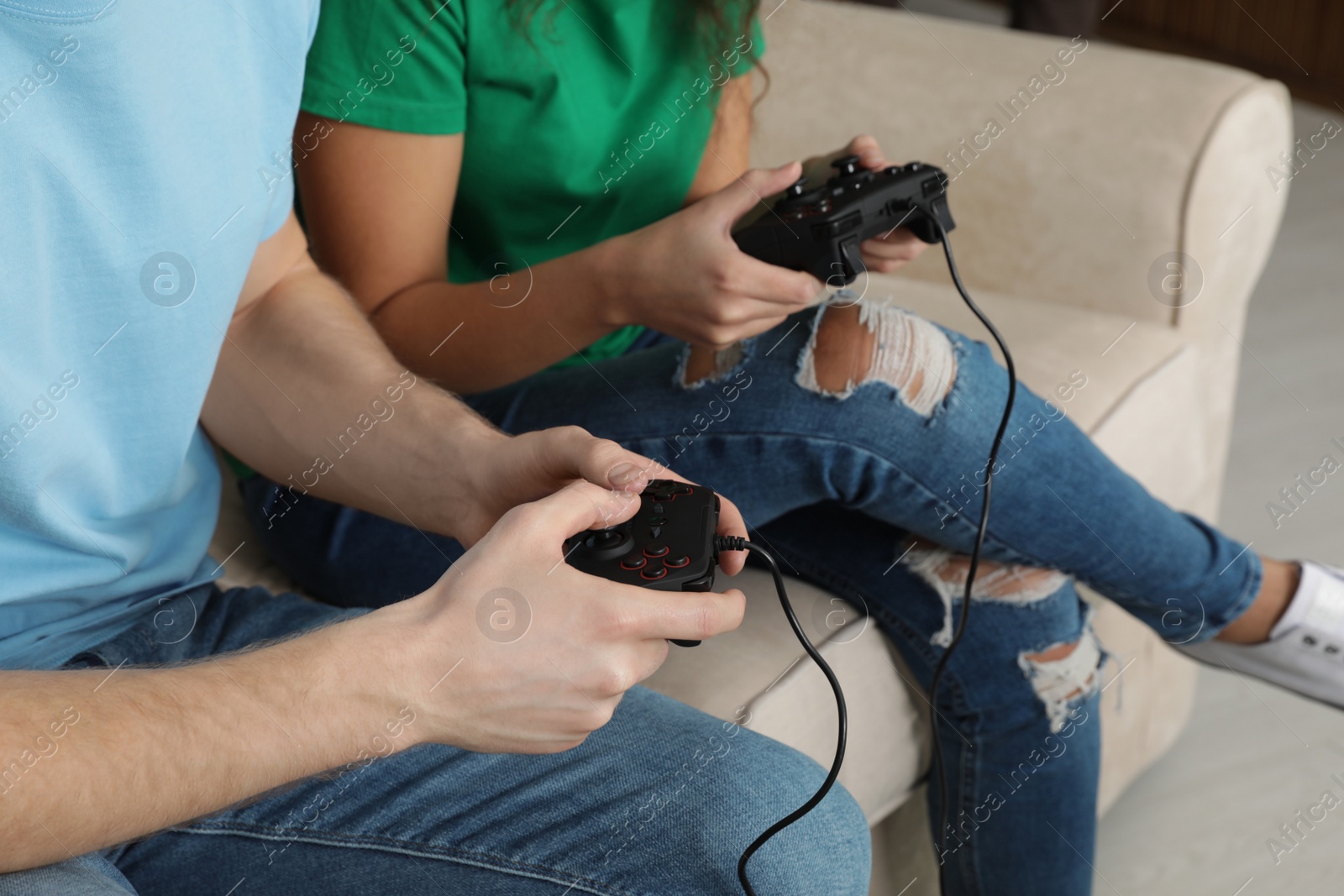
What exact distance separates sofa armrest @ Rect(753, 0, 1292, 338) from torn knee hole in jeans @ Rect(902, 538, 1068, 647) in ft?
1.38

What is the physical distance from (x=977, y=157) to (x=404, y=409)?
2.33ft

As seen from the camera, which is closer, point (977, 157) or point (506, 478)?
point (506, 478)

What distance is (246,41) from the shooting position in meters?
0.66

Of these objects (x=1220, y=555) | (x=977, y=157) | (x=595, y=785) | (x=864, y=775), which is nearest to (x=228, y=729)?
(x=595, y=785)

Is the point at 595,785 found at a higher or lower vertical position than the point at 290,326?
lower

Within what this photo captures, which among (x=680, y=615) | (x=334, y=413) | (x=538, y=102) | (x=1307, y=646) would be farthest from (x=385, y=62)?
(x=1307, y=646)

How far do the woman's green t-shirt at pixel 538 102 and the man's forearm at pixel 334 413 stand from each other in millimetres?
131

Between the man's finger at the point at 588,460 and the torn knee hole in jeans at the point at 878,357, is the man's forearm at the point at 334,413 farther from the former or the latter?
the torn knee hole in jeans at the point at 878,357

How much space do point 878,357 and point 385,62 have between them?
1.24 ft

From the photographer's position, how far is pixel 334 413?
28.2 inches

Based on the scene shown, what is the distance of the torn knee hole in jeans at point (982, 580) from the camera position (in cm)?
83

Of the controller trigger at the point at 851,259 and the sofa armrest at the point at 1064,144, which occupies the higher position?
the controller trigger at the point at 851,259

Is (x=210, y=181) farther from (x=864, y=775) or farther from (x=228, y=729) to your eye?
(x=864, y=775)

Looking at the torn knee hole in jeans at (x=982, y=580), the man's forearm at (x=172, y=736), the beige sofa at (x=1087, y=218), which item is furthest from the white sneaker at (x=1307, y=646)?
the man's forearm at (x=172, y=736)
